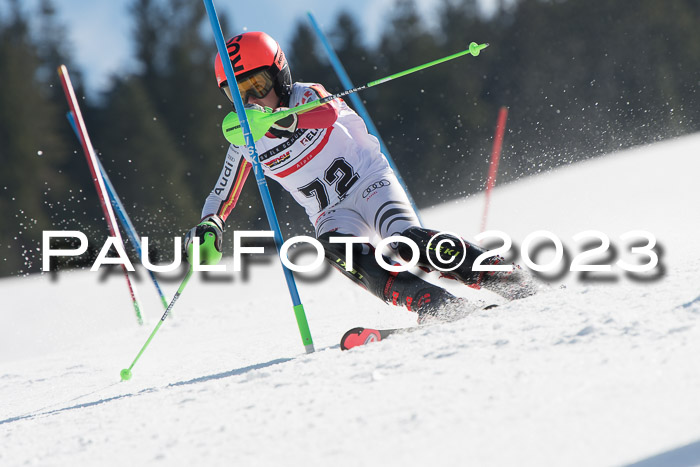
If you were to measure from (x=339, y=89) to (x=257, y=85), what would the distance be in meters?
21.4

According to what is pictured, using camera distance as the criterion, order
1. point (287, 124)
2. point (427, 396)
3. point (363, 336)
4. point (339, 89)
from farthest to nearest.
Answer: point (339, 89) < point (287, 124) < point (363, 336) < point (427, 396)

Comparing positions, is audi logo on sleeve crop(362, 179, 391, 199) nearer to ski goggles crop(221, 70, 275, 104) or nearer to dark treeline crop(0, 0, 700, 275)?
ski goggles crop(221, 70, 275, 104)

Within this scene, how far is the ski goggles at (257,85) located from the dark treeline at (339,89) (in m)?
16.1

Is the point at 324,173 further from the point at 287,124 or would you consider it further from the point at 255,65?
the point at 255,65

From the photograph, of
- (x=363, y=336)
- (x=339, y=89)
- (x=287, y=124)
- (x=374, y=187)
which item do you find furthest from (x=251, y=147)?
(x=339, y=89)

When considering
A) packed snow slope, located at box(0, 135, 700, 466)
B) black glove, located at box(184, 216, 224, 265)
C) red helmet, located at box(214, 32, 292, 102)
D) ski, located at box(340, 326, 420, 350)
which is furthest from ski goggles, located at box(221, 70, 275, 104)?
ski, located at box(340, 326, 420, 350)

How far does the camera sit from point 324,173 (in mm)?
2977

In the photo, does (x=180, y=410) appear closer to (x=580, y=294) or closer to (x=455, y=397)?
(x=455, y=397)

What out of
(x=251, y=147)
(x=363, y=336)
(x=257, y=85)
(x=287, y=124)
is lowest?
(x=363, y=336)

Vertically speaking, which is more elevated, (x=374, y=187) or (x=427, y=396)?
(x=374, y=187)

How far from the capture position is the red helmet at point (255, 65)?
2.85m

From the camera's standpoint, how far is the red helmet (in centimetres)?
285

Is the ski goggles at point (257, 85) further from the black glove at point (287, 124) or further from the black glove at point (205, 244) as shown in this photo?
the black glove at point (205, 244)

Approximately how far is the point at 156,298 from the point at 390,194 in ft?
12.6
